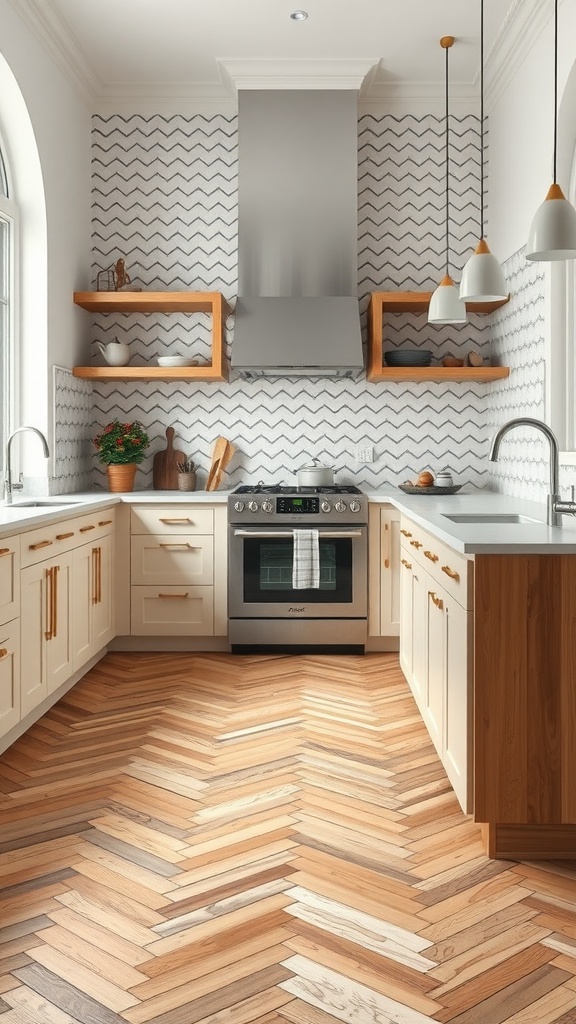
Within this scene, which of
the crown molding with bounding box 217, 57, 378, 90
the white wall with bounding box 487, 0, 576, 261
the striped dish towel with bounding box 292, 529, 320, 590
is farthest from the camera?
the crown molding with bounding box 217, 57, 378, 90

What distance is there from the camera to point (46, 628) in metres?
3.30

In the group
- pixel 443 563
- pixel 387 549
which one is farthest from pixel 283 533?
pixel 443 563

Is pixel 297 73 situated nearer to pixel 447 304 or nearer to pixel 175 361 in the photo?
pixel 175 361

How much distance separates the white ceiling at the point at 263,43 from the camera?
3967 millimetres

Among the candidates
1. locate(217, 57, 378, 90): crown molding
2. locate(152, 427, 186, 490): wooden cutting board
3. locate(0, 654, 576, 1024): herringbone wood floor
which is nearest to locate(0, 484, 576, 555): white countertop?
locate(152, 427, 186, 490): wooden cutting board

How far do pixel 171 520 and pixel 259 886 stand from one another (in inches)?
103

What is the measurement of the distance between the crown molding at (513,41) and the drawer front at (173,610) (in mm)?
3077

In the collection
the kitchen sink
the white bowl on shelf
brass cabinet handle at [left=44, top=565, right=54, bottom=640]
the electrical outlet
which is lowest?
brass cabinet handle at [left=44, top=565, right=54, bottom=640]

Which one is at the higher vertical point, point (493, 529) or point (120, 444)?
point (120, 444)

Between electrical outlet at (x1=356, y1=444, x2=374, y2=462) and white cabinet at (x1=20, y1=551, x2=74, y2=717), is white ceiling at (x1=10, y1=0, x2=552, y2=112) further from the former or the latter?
white cabinet at (x1=20, y1=551, x2=74, y2=717)

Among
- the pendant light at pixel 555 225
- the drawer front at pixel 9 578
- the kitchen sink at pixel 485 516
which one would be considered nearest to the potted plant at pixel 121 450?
the drawer front at pixel 9 578

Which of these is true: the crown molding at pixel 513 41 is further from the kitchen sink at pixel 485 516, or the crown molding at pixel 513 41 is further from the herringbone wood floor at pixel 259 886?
the herringbone wood floor at pixel 259 886

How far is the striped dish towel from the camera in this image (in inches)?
175

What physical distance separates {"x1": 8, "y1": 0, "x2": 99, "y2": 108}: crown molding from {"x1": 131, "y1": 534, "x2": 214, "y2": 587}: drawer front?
2.48 m
